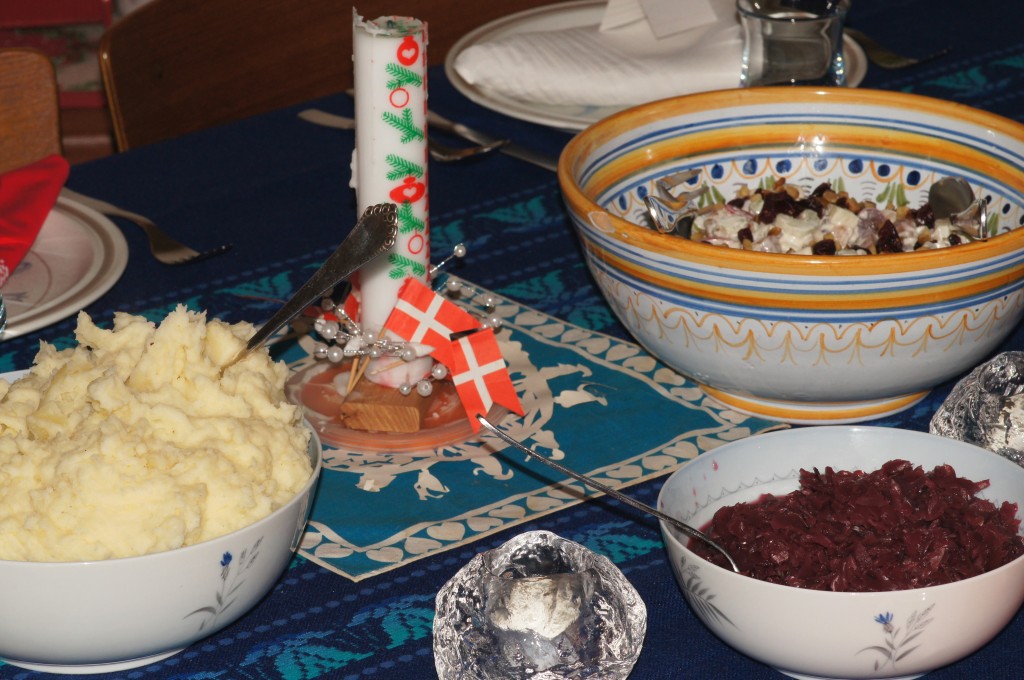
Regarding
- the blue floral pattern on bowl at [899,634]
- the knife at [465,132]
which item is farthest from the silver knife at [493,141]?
the blue floral pattern on bowl at [899,634]

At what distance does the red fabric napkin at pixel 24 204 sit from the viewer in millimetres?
1210

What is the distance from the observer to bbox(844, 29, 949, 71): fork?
1622 millimetres

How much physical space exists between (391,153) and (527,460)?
10.0 inches

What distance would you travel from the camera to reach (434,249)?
4.21ft

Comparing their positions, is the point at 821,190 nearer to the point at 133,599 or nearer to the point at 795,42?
the point at 795,42

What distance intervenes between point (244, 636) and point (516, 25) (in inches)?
42.3

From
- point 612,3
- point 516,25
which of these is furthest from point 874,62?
point 516,25

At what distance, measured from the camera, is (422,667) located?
773mm

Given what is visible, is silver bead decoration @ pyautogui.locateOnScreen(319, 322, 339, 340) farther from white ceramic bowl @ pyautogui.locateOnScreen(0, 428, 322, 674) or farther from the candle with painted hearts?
white ceramic bowl @ pyautogui.locateOnScreen(0, 428, 322, 674)

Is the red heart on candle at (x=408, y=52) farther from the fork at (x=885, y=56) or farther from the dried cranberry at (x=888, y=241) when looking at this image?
the fork at (x=885, y=56)

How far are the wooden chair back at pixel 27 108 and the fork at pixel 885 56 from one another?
40.5 inches

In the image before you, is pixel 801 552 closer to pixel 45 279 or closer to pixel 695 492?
pixel 695 492

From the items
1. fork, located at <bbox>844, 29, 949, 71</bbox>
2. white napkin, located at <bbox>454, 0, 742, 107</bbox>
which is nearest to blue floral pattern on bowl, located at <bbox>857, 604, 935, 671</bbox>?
white napkin, located at <bbox>454, 0, 742, 107</bbox>

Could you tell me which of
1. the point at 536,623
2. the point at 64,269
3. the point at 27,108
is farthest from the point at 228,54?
the point at 536,623
